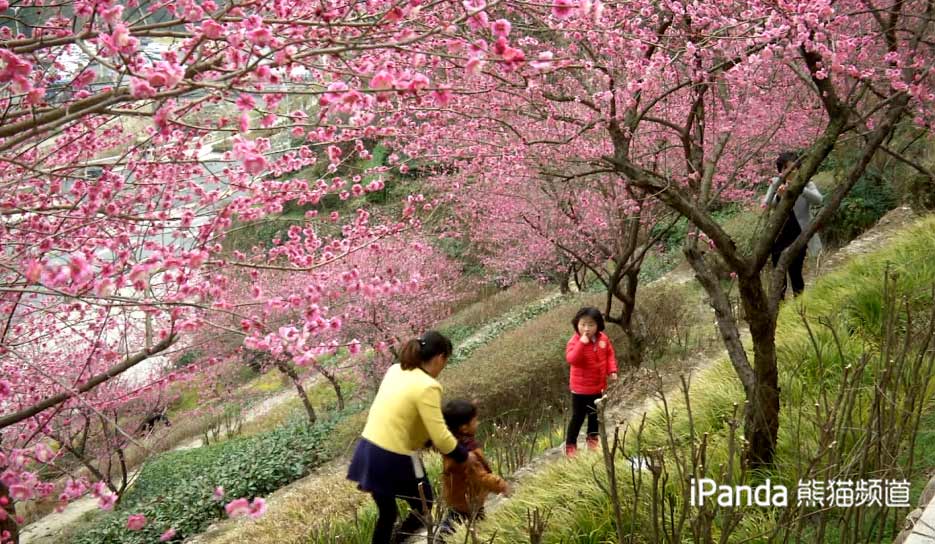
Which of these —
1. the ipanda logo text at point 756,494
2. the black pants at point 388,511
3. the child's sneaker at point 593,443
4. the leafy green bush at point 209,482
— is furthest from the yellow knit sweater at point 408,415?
the leafy green bush at point 209,482

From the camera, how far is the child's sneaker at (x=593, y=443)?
4.68 m

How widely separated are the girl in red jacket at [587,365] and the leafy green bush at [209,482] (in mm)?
5270

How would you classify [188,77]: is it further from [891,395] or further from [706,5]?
[706,5]

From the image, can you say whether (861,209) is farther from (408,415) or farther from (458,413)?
(408,415)

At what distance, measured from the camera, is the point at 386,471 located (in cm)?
354

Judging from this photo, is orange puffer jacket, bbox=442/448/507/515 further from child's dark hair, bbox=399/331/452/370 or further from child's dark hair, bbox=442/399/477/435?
child's dark hair, bbox=399/331/452/370

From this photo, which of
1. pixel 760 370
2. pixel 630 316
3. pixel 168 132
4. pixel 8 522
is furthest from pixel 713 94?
pixel 8 522

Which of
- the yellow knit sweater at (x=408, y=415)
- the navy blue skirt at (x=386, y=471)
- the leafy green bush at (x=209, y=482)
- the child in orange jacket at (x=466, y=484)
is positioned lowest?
the leafy green bush at (x=209, y=482)

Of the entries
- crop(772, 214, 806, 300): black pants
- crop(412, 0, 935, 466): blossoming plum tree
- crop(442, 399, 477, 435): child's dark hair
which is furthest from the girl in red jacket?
crop(772, 214, 806, 300): black pants

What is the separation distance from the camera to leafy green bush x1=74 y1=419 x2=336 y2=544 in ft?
28.0

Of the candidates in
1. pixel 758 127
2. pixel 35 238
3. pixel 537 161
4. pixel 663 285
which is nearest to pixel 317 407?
pixel 663 285

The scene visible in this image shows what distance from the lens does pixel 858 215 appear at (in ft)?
35.0

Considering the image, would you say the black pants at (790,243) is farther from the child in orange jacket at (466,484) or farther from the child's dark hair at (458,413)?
the child in orange jacket at (466,484)

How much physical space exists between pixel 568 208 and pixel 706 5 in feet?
14.2
